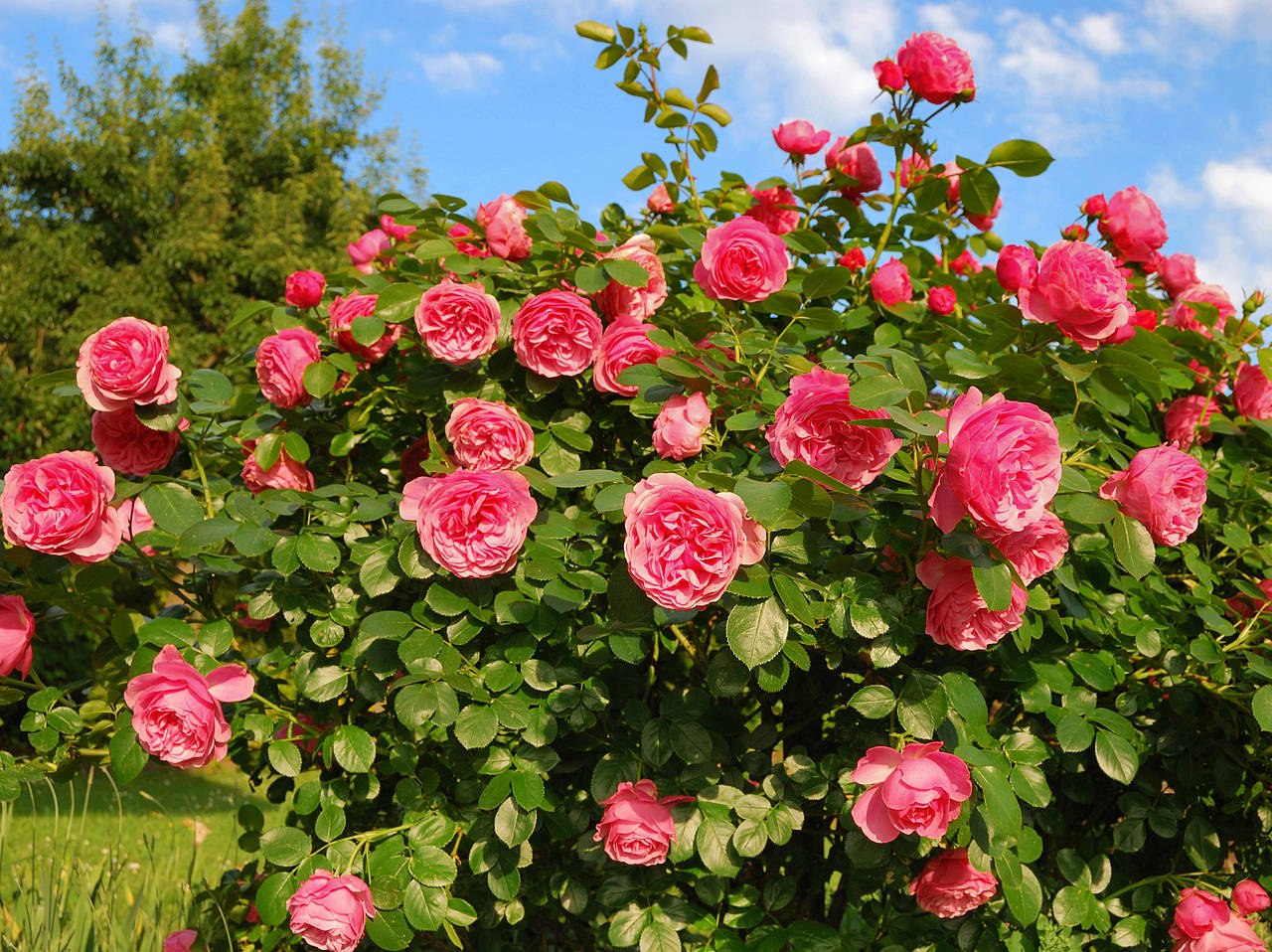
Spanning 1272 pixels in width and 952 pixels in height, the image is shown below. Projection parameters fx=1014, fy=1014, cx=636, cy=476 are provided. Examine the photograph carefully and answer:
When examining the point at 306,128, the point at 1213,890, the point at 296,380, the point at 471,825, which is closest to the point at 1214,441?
the point at 1213,890

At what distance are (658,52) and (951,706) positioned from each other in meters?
1.42

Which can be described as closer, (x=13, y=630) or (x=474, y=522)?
(x=474, y=522)

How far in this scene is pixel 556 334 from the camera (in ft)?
5.90

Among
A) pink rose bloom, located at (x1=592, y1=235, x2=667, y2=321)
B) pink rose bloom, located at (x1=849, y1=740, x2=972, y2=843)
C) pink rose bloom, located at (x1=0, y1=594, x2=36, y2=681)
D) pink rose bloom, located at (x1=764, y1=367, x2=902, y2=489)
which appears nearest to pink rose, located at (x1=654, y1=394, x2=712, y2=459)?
pink rose bloom, located at (x1=764, y1=367, x2=902, y2=489)

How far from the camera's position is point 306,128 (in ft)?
43.9

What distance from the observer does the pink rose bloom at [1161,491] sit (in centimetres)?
148

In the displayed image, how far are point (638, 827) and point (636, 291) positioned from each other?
3.10 ft

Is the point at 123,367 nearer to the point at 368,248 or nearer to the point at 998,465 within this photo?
the point at 368,248

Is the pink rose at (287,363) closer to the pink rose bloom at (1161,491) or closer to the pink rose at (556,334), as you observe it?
the pink rose at (556,334)

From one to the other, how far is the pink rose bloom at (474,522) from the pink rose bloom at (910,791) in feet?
1.99

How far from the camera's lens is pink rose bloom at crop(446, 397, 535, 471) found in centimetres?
176

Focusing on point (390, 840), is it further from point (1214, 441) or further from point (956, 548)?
point (1214, 441)

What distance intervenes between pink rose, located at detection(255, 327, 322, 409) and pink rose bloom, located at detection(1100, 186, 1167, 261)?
5.64 feet

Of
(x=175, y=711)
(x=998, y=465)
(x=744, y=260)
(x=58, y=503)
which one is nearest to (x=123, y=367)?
(x=58, y=503)
